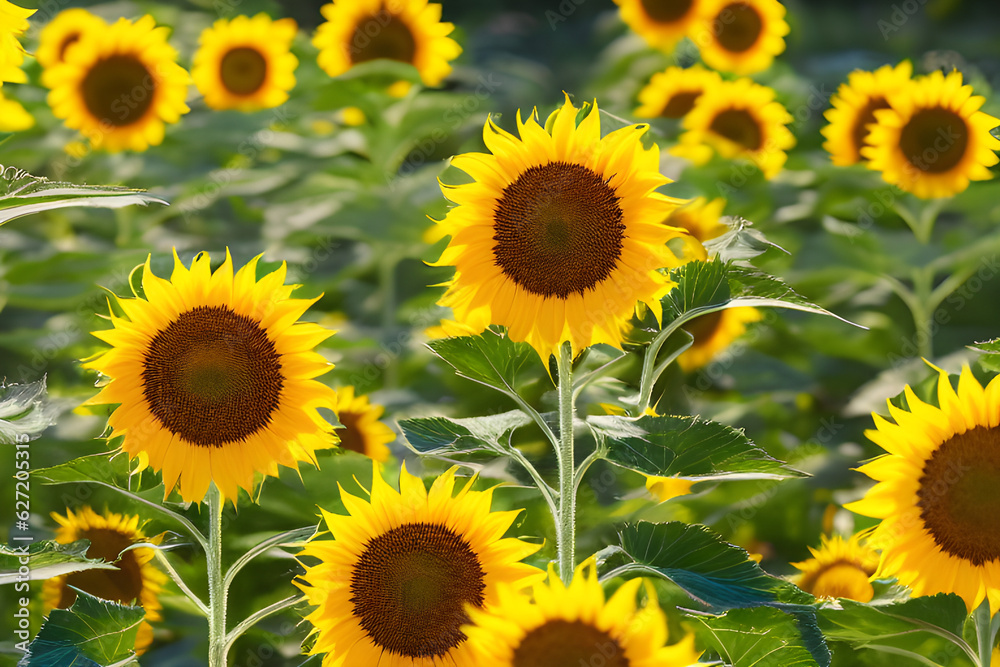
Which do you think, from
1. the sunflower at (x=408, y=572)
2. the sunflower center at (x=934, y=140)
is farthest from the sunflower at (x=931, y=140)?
the sunflower at (x=408, y=572)

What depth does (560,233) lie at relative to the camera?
1.68 feet

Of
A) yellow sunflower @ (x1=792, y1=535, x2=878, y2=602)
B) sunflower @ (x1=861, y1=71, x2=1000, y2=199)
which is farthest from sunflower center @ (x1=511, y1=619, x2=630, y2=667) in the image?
sunflower @ (x1=861, y1=71, x2=1000, y2=199)

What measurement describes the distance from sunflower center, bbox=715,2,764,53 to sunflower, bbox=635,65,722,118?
0.07 metres

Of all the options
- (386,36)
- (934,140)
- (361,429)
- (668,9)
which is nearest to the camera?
(361,429)

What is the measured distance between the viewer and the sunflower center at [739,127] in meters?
1.37

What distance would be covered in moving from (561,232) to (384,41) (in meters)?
0.94

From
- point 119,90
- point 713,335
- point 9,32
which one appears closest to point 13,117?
point 119,90

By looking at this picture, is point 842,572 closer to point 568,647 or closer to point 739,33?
point 568,647

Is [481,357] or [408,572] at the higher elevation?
[481,357]

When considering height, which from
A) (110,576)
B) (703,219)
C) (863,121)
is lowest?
(110,576)

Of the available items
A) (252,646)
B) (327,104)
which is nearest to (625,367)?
(252,646)

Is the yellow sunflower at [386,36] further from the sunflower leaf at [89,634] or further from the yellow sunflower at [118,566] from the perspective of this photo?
the sunflower leaf at [89,634]

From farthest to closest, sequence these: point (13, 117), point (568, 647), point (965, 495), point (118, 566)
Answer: point (13, 117) → point (118, 566) → point (965, 495) → point (568, 647)

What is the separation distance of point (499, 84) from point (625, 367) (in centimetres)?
84
